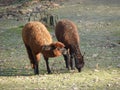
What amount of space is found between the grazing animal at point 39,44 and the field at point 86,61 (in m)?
0.50

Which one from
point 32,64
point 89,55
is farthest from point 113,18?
point 32,64

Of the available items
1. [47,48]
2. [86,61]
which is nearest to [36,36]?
[47,48]

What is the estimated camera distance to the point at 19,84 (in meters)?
9.54

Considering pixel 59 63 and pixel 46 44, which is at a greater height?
pixel 46 44

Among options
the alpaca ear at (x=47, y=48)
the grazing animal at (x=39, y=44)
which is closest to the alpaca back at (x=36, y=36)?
the grazing animal at (x=39, y=44)

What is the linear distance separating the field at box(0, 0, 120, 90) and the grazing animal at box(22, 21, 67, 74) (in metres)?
0.50

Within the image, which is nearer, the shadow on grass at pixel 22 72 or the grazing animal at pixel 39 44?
the grazing animal at pixel 39 44

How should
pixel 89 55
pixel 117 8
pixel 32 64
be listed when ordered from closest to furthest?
pixel 32 64
pixel 89 55
pixel 117 8

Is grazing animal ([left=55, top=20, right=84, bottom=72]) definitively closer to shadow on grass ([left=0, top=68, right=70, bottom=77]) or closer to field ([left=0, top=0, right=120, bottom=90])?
field ([left=0, top=0, right=120, bottom=90])

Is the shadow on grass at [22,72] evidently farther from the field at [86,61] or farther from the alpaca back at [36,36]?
the alpaca back at [36,36]

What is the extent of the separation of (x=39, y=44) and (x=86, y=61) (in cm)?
227

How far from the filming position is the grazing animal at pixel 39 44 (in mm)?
9898

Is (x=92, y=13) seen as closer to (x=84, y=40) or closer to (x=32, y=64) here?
(x=84, y=40)

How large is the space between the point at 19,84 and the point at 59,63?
272 centimetres
